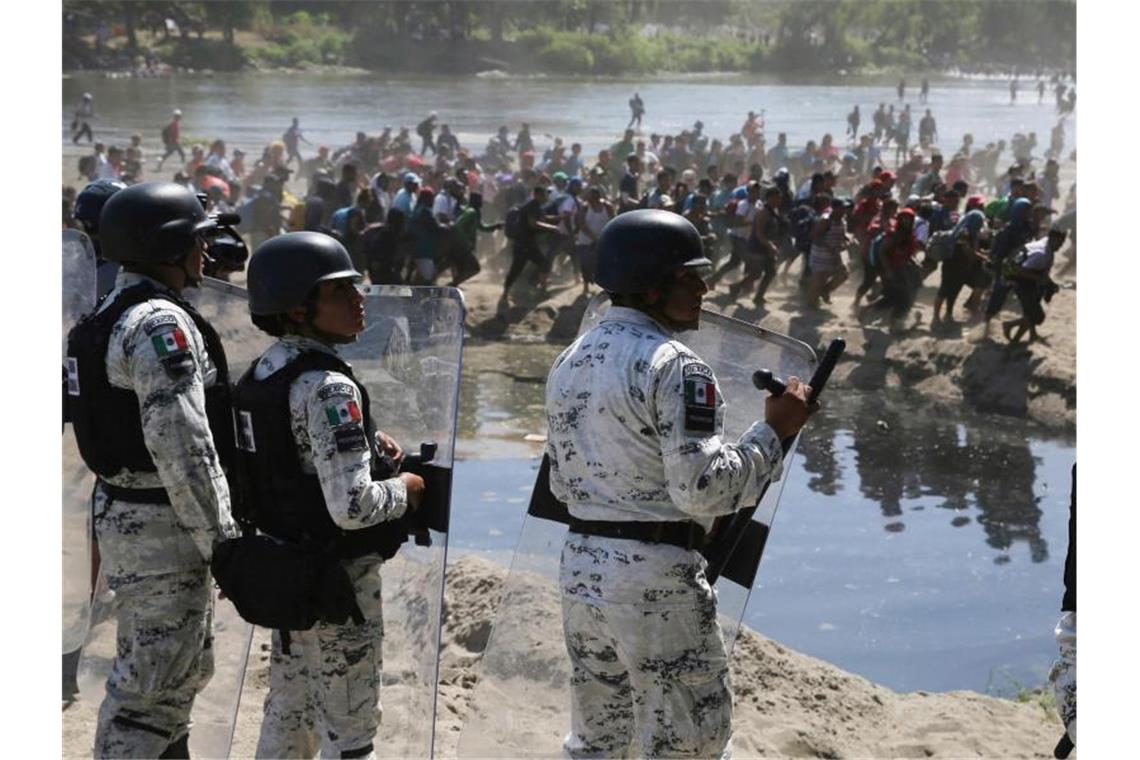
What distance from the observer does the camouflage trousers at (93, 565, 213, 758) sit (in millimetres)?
4125

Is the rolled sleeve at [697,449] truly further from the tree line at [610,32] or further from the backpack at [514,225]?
the tree line at [610,32]

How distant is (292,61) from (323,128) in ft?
63.2

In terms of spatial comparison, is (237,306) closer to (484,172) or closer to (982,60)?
(484,172)

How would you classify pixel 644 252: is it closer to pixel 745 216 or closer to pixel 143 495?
pixel 143 495

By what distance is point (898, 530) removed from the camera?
10.4 meters

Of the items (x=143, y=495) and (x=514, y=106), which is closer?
(x=143, y=495)

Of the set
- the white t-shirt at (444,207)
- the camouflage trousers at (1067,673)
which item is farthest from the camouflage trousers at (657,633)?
the white t-shirt at (444,207)

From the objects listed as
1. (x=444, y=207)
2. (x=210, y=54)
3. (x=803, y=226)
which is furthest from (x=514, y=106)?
(x=803, y=226)

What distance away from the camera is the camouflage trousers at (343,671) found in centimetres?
396

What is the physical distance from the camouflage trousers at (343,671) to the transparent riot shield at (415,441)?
0.22m

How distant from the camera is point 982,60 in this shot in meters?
64.4

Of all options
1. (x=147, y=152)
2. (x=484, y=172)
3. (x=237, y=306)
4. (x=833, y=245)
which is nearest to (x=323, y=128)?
(x=147, y=152)

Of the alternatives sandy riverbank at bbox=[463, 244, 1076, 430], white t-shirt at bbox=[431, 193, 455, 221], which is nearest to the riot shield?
sandy riverbank at bbox=[463, 244, 1076, 430]

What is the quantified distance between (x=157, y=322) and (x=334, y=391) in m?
0.54
